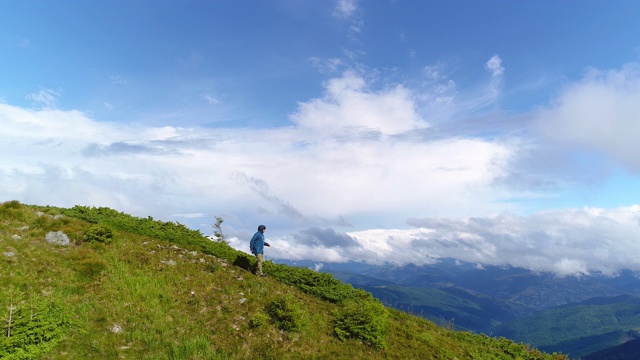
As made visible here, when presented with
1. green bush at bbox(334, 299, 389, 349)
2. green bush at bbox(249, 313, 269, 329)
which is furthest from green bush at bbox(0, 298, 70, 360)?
green bush at bbox(334, 299, 389, 349)

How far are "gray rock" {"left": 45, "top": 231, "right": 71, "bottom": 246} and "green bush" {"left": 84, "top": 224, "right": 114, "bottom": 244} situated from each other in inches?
40.6

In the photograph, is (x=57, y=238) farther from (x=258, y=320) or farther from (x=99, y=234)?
(x=258, y=320)

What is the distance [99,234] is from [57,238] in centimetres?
206

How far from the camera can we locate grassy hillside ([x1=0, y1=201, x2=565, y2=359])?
13.8 metres

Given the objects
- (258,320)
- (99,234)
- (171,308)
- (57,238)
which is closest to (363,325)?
(258,320)

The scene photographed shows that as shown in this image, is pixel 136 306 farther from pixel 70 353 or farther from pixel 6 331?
pixel 6 331

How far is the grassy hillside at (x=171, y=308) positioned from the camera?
544 inches

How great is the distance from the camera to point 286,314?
16719mm

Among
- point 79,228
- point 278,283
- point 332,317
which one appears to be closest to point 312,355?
point 332,317

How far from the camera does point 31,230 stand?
69.7 ft

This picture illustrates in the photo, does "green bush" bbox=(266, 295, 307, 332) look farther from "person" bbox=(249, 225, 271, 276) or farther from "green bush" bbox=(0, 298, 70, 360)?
"green bush" bbox=(0, 298, 70, 360)

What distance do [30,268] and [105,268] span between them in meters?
3.01

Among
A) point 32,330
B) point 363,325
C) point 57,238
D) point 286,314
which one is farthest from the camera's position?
point 57,238

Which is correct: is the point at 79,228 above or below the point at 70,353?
Answer: above
